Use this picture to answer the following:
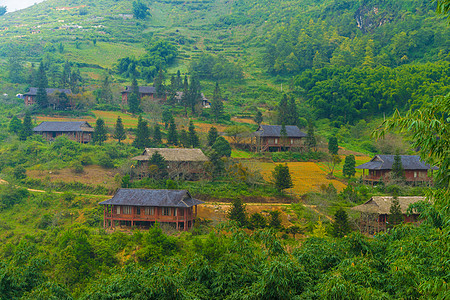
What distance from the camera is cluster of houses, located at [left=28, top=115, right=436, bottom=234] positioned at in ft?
102

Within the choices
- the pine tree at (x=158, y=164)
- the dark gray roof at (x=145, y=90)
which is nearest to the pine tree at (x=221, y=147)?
the pine tree at (x=158, y=164)

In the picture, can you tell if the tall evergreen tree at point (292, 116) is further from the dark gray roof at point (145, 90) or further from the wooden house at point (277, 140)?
the dark gray roof at point (145, 90)

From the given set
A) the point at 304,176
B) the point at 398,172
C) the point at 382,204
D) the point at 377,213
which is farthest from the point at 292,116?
the point at 377,213

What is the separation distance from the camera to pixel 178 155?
41.8 m

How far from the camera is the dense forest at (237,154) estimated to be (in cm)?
1104

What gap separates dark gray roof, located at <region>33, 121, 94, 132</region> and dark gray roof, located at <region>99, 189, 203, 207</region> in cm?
2191

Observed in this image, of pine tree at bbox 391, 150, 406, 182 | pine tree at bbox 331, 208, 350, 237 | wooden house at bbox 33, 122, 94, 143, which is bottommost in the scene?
pine tree at bbox 331, 208, 350, 237

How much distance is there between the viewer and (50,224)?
1288 inches

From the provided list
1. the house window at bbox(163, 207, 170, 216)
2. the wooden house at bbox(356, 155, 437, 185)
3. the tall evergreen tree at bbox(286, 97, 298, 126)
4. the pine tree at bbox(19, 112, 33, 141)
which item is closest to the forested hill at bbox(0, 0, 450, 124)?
the tall evergreen tree at bbox(286, 97, 298, 126)

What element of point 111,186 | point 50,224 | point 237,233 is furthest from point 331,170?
point 237,233

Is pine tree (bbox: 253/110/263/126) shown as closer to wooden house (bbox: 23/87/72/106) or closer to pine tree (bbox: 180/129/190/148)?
pine tree (bbox: 180/129/190/148)

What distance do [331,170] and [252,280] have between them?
34.7 m

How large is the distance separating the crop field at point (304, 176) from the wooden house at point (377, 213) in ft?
25.0

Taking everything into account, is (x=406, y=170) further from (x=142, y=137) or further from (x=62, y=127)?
(x=62, y=127)
